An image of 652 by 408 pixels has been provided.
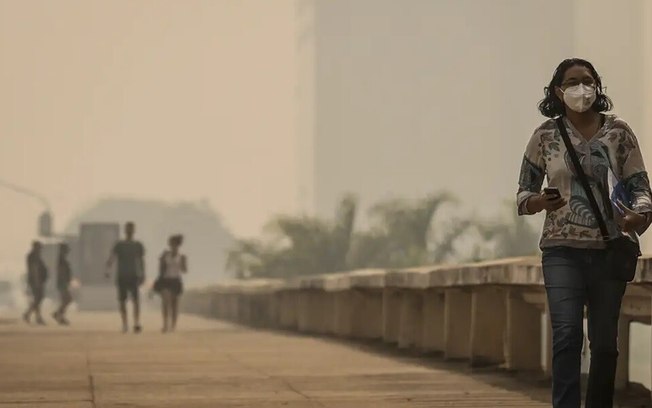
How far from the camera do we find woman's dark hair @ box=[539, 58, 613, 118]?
31.0 feet

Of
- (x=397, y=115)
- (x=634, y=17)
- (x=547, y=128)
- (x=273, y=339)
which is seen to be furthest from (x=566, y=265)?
(x=397, y=115)

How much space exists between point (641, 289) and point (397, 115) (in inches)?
6686

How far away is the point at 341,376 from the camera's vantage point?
16.6m

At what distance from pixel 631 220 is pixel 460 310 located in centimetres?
1008

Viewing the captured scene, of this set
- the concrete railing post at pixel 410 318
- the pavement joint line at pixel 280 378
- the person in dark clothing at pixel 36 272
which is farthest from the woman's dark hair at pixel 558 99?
→ the person in dark clothing at pixel 36 272

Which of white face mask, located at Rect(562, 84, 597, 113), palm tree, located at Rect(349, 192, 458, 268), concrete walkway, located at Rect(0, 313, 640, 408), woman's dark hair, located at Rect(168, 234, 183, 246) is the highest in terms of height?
palm tree, located at Rect(349, 192, 458, 268)

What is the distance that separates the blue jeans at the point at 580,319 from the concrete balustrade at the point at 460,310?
186 centimetres

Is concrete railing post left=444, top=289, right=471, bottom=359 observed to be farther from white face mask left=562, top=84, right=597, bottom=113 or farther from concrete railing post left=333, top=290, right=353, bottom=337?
white face mask left=562, top=84, right=597, bottom=113

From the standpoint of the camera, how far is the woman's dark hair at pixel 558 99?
9.44m

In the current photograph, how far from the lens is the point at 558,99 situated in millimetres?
9586

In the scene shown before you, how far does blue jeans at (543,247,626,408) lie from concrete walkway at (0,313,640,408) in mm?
3576

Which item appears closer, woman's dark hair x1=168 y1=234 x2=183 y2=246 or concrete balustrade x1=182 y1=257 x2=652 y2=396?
concrete balustrade x1=182 y1=257 x2=652 y2=396

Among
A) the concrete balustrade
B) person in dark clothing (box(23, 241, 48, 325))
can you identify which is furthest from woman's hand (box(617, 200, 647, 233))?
person in dark clothing (box(23, 241, 48, 325))

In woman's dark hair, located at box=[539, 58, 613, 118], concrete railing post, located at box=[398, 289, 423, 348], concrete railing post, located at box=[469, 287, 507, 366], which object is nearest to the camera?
woman's dark hair, located at box=[539, 58, 613, 118]
